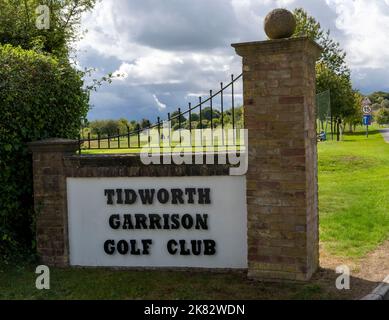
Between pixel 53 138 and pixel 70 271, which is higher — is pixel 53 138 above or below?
above

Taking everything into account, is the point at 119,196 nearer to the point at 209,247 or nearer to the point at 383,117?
the point at 209,247

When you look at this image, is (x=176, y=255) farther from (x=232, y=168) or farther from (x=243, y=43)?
(x=243, y=43)

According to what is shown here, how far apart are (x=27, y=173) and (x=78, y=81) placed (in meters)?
1.71

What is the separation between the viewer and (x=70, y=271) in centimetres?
679

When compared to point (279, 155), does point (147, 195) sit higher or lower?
lower

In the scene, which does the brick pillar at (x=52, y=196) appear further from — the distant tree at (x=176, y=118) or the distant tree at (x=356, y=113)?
the distant tree at (x=356, y=113)

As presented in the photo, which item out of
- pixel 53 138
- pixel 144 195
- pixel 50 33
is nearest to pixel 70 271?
pixel 144 195

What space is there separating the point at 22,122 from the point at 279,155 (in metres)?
3.57

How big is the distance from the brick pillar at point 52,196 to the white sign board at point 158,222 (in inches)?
4.5

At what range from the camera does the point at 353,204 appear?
10781mm

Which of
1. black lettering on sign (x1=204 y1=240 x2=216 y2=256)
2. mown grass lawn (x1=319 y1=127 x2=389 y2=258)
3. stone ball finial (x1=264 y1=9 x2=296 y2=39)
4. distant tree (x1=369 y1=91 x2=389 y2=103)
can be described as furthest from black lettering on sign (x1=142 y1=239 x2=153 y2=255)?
distant tree (x1=369 y1=91 x2=389 y2=103)

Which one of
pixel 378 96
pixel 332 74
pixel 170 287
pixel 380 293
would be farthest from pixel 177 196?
pixel 378 96

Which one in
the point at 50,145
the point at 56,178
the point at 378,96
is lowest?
the point at 56,178

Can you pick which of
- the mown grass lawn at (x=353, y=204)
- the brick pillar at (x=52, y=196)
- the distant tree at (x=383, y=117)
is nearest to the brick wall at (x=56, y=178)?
the brick pillar at (x=52, y=196)
